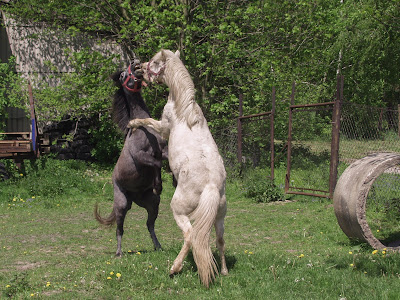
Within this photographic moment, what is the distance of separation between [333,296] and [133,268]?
2.12 metres

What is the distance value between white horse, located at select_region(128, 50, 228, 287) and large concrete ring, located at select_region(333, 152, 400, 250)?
2117 millimetres

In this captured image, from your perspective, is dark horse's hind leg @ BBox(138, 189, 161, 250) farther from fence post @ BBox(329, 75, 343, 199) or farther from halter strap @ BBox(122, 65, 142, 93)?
fence post @ BBox(329, 75, 343, 199)

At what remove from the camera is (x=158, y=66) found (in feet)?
18.9

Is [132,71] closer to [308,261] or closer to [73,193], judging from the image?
[308,261]

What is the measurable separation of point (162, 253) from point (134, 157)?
1.34 metres

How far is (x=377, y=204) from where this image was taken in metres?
8.77

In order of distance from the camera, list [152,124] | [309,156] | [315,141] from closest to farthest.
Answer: [152,124] → [309,156] → [315,141]

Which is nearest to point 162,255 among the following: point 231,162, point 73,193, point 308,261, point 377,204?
point 308,261

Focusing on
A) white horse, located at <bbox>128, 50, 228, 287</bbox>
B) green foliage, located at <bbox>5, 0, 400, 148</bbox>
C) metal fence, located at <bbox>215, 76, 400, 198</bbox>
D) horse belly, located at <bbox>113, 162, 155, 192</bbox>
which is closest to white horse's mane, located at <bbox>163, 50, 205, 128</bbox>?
white horse, located at <bbox>128, 50, 228, 287</bbox>

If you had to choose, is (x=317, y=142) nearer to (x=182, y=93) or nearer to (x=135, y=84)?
(x=135, y=84)

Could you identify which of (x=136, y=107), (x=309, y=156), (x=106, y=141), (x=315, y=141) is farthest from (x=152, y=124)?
(x=106, y=141)

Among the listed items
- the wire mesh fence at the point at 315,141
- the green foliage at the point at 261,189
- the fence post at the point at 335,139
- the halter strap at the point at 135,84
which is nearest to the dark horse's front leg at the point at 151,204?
the halter strap at the point at 135,84

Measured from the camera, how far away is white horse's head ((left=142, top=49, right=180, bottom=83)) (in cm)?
566

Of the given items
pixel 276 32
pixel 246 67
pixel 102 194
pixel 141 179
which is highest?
pixel 276 32
